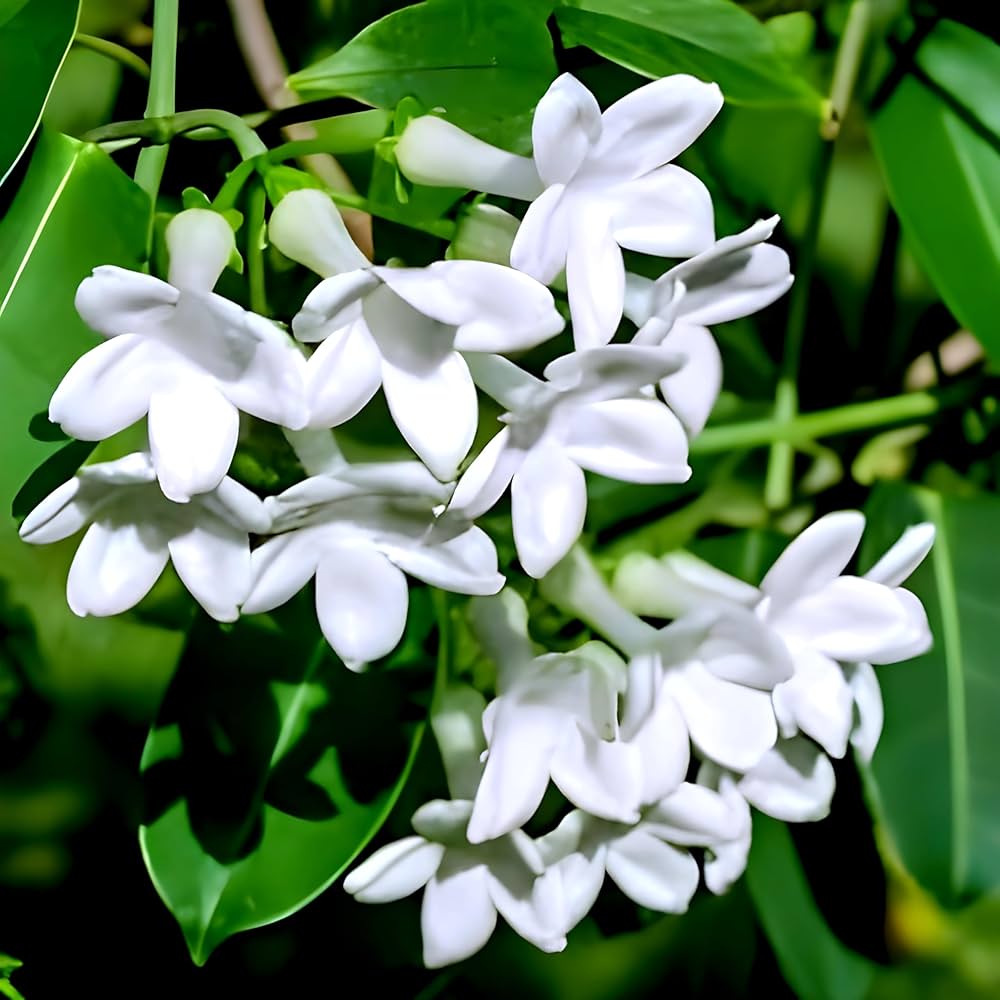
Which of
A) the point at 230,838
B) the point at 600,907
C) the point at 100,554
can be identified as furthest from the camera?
the point at 600,907

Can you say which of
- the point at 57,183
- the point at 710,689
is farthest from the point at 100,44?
the point at 710,689

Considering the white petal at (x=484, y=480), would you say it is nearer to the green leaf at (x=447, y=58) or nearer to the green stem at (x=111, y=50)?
the green leaf at (x=447, y=58)

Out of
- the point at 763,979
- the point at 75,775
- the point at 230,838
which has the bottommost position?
the point at 763,979

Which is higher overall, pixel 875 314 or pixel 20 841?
pixel 875 314

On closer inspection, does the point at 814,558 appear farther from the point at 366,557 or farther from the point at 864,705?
the point at 366,557

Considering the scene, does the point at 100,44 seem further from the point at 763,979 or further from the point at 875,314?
the point at 763,979

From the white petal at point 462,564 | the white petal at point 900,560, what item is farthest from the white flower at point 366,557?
the white petal at point 900,560

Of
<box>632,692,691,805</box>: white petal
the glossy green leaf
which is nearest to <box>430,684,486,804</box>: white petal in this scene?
<box>632,692,691,805</box>: white petal
